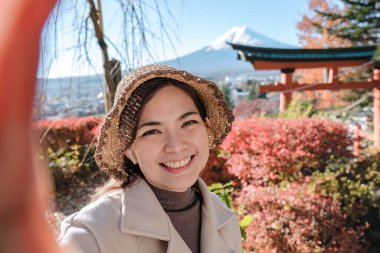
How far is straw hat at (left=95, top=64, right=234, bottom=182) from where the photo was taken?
1.18m

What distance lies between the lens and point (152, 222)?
3.96ft

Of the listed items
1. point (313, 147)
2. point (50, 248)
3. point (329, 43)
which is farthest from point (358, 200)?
point (329, 43)

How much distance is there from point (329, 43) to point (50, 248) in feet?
62.3

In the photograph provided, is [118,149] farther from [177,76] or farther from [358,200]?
[358,200]

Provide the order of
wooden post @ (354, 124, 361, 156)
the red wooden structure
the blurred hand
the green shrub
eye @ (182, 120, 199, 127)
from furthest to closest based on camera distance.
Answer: the red wooden structure → wooden post @ (354, 124, 361, 156) → the green shrub → eye @ (182, 120, 199, 127) → the blurred hand

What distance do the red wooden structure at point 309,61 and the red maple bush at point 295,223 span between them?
6118mm

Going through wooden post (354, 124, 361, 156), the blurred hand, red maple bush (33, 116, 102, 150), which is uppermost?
the blurred hand

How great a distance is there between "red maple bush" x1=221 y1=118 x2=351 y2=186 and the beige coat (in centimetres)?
376

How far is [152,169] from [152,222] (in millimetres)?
190

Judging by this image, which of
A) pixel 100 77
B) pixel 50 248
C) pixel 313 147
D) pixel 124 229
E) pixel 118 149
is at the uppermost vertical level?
pixel 50 248

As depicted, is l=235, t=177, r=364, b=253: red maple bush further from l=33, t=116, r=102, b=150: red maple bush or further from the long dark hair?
l=33, t=116, r=102, b=150: red maple bush

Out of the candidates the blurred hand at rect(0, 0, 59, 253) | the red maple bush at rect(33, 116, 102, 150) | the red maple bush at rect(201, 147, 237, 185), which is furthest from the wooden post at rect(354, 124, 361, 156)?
the blurred hand at rect(0, 0, 59, 253)

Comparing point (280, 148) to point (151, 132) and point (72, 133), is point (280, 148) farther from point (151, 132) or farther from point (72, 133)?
point (72, 133)

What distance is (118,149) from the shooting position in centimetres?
136
